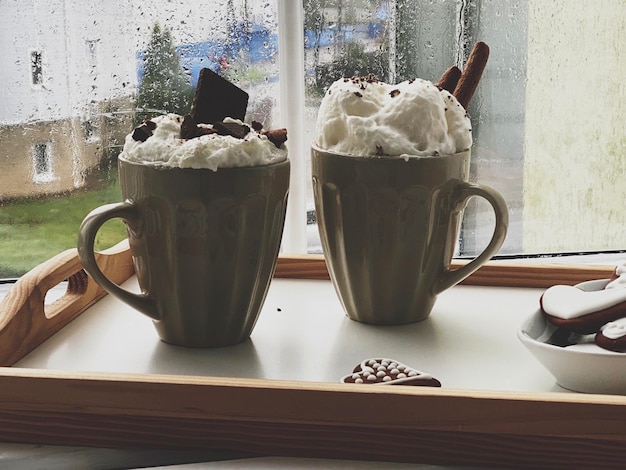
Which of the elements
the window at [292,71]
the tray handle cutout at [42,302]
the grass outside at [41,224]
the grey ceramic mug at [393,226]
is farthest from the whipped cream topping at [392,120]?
the grass outside at [41,224]

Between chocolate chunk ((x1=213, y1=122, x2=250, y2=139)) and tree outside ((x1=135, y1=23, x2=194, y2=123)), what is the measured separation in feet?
1.62

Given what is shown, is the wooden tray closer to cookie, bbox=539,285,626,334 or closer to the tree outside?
cookie, bbox=539,285,626,334

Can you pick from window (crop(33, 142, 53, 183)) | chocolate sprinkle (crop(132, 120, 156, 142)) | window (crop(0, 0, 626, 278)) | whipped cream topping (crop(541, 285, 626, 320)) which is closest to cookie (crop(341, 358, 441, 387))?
whipped cream topping (crop(541, 285, 626, 320))

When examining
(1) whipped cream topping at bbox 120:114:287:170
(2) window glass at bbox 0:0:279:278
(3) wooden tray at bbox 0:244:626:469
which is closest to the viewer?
(3) wooden tray at bbox 0:244:626:469

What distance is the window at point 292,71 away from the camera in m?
1.27

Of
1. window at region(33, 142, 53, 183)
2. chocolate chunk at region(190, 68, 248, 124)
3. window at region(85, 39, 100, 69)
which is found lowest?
window at region(33, 142, 53, 183)

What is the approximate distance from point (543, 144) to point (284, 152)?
66 cm

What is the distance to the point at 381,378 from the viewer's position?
0.73 meters

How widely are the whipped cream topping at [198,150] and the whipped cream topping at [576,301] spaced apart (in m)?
0.27

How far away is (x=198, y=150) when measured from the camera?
30.8 inches

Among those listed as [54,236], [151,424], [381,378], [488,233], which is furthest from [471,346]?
[54,236]

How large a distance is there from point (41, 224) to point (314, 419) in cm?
75

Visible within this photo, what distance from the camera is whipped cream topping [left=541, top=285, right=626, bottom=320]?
756 mm

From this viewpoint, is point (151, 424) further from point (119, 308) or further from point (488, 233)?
point (488, 233)
